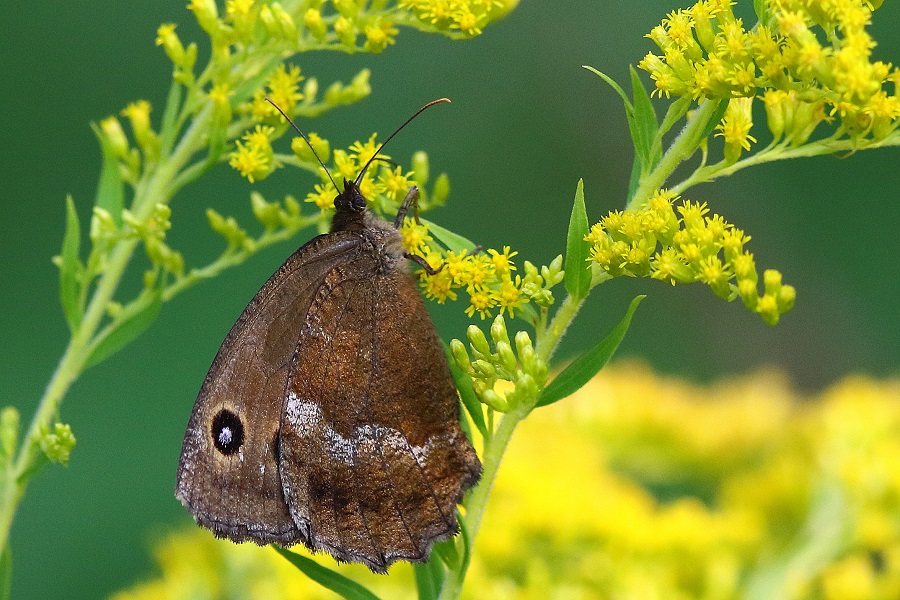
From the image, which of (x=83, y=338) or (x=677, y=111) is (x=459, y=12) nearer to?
(x=677, y=111)

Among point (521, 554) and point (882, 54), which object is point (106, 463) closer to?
point (521, 554)

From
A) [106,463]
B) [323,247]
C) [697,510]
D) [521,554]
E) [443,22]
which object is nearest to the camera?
[443,22]

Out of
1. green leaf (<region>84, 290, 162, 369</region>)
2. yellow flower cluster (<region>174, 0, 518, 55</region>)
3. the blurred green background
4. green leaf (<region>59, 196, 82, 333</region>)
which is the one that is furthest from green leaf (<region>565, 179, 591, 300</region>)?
the blurred green background

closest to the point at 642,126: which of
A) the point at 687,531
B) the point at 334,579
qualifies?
the point at 334,579

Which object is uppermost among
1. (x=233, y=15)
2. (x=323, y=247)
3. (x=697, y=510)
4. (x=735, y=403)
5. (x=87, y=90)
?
(x=87, y=90)

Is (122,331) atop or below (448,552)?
atop

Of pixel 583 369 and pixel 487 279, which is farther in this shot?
pixel 487 279

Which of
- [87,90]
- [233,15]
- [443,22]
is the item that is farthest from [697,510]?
[87,90]
